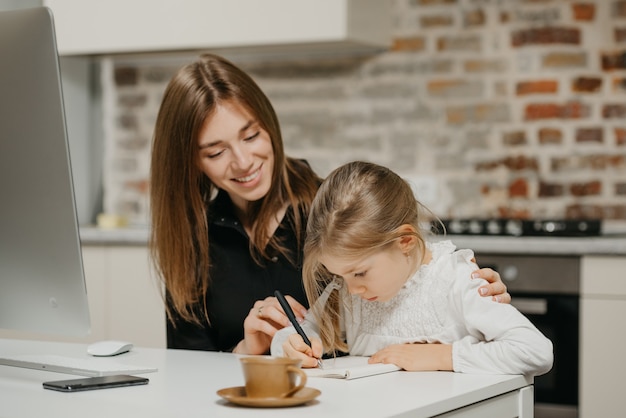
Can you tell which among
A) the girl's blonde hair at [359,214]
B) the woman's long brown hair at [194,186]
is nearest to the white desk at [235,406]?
the girl's blonde hair at [359,214]

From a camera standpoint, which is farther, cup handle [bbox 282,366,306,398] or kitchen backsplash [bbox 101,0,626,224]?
kitchen backsplash [bbox 101,0,626,224]

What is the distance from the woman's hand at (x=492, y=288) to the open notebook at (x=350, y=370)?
0.20 metres

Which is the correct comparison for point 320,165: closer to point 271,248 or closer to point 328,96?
point 328,96

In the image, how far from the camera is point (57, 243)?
144 centimetres

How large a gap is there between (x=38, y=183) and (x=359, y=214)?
0.53m

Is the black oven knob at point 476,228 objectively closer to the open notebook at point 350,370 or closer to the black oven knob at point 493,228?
the black oven knob at point 493,228

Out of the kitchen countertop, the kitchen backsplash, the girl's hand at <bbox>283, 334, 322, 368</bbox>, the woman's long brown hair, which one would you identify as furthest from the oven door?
the girl's hand at <bbox>283, 334, 322, 368</bbox>

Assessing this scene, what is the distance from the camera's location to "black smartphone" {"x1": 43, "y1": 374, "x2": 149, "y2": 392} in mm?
1367

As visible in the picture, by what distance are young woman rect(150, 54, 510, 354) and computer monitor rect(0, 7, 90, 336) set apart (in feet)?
1.85

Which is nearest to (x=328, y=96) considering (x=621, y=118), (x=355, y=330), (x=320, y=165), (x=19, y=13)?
(x=320, y=165)

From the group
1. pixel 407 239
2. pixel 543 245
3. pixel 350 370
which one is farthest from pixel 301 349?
pixel 543 245

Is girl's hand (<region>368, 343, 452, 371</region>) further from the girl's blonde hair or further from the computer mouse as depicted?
the computer mouse

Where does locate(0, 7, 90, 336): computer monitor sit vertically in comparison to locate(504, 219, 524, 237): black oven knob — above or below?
above

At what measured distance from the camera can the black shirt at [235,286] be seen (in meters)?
2.10
